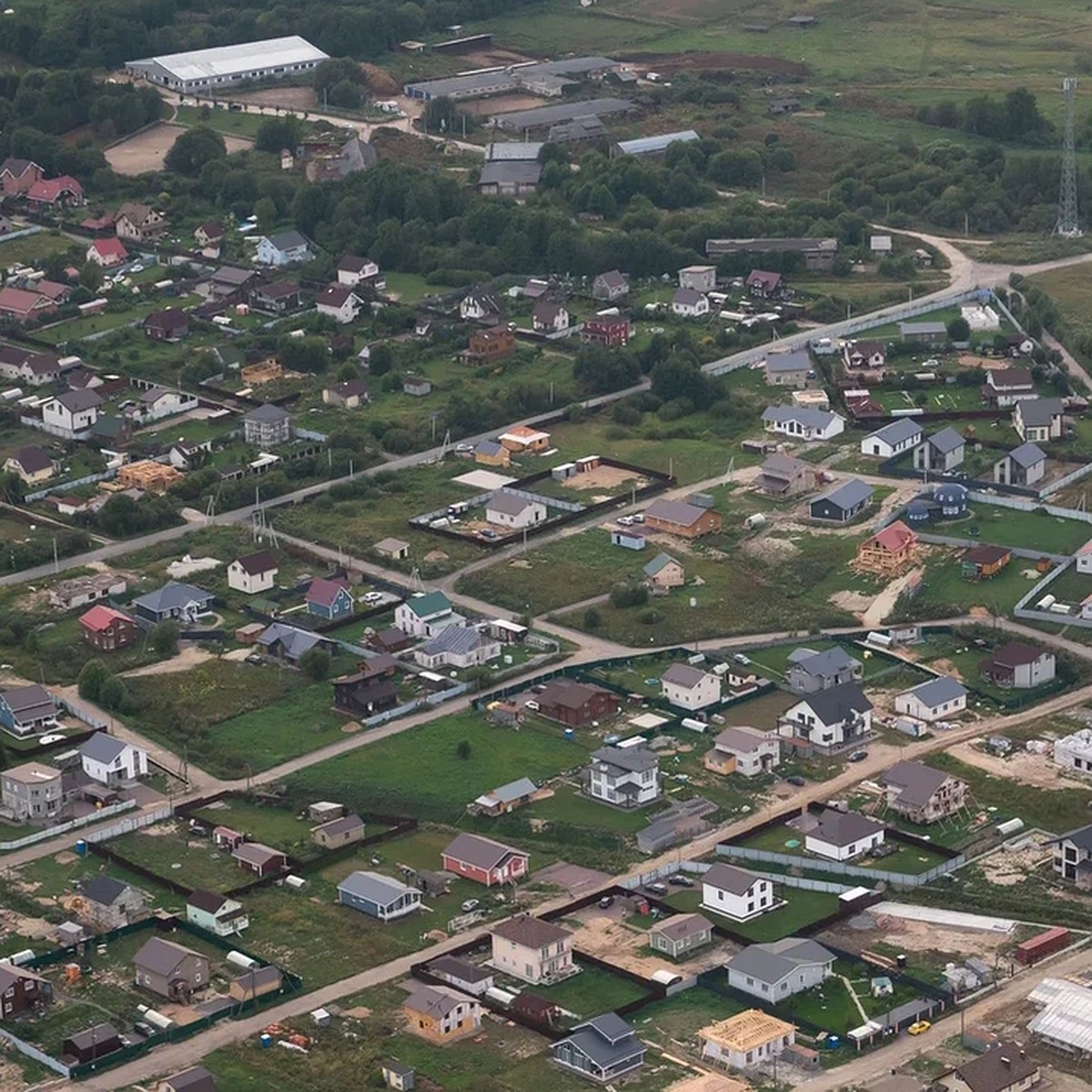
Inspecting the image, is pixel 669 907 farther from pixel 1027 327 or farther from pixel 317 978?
pixel 1027 327

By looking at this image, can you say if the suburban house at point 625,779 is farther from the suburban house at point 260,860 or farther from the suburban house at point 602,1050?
the suburban house at point 602,1050

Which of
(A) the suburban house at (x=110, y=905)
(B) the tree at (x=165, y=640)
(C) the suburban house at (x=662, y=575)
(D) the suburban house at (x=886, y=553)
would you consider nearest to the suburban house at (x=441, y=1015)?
(A) the suburban house at (x=110, y=905)

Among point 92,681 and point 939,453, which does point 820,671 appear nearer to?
point 939,453

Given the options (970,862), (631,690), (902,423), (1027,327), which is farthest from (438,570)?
(1027,327)

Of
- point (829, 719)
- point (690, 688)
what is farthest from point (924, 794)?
point (690, 688)

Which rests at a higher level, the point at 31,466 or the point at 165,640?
the point at 31,466

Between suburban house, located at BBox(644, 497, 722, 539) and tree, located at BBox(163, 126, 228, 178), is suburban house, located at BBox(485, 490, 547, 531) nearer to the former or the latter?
suburban house, located at BBox(644, 497, 722, 539)
